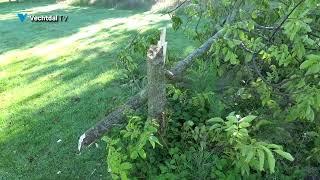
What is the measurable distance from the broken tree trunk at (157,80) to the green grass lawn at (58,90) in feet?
4.79

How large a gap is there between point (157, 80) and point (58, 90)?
4.41 metres

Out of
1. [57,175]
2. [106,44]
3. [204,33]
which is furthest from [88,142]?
[106,44]

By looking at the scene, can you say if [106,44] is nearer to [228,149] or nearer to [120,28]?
[120,28]

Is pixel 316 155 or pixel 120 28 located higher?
pixel 316 155

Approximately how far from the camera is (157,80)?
3.33 m

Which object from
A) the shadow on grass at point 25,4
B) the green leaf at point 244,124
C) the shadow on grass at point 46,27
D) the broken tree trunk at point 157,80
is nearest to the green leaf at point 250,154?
the green leaf at point 244,124

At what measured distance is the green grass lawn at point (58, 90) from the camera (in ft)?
16.6

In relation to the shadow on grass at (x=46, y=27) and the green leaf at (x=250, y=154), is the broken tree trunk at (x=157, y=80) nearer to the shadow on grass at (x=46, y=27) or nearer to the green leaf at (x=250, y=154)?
the green leaf at (x=250, y=154)

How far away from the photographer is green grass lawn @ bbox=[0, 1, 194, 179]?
16.6 ft

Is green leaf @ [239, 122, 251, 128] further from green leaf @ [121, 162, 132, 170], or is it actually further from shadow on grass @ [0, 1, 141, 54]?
shadow on grass @ [0, 1, 141, 54]

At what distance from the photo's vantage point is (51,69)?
872cm

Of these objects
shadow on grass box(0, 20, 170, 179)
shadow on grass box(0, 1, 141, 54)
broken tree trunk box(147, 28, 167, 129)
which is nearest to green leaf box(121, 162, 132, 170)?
broken tree trunk box(147, 28, 167, 129)

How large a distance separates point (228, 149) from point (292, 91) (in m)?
0.74

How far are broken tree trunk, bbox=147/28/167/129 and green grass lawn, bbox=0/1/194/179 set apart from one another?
57.5 inches
